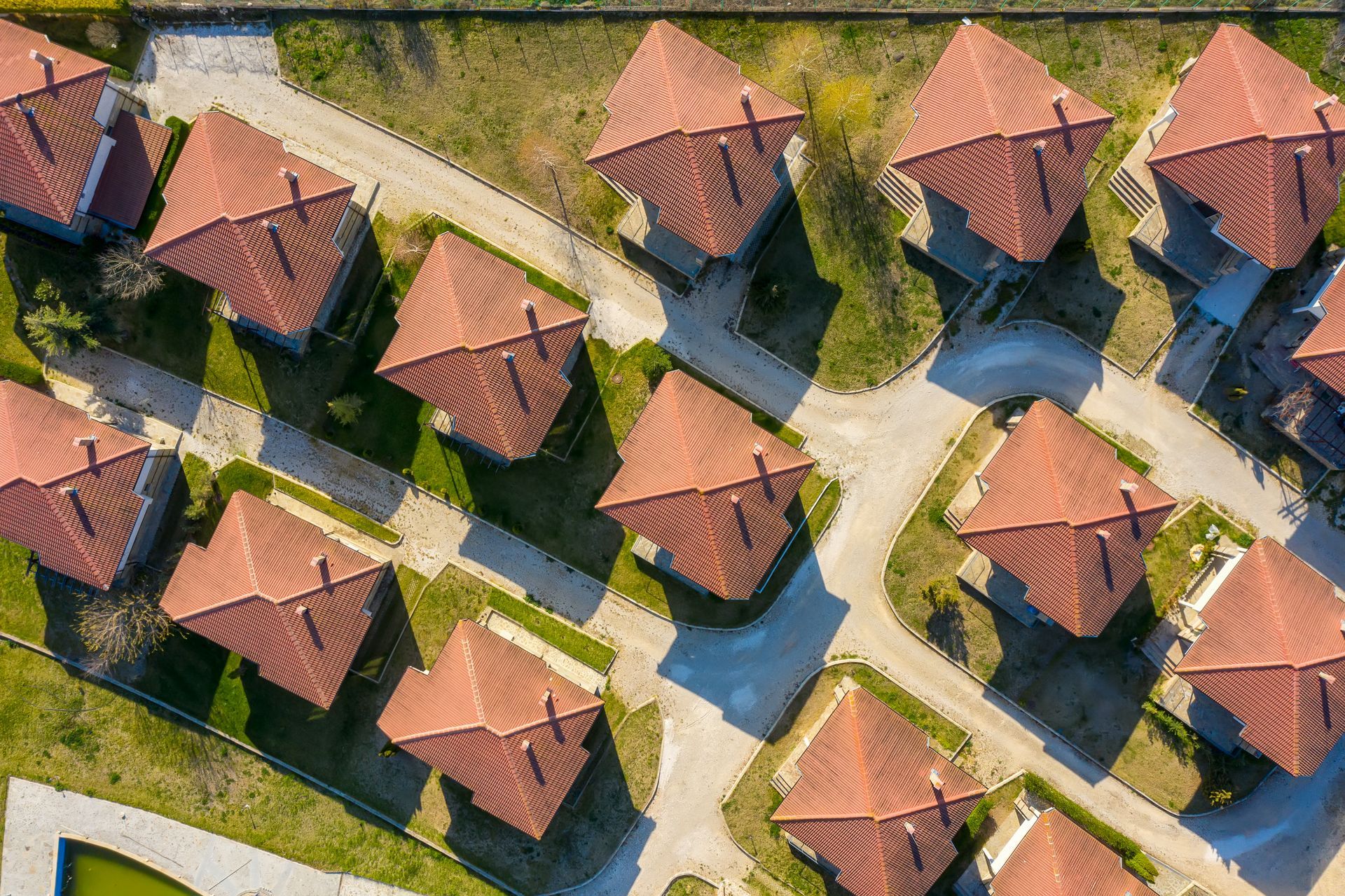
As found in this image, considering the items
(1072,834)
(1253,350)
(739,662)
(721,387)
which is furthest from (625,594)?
(1253,350)

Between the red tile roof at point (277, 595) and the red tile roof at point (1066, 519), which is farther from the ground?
the red tile roof at point (1066, 519)

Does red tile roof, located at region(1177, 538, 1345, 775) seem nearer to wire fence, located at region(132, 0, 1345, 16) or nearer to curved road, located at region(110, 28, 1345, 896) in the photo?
curved road, located at region(110, 28, 1345, 896)

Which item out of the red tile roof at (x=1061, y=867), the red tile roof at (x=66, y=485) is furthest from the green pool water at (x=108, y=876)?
the red tile roof at (x=1061, y=867)

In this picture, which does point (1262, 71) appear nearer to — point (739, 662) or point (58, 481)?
point (739, 662)

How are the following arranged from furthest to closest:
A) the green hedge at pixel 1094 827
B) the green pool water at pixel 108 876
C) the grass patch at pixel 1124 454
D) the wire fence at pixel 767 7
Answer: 1. the green pool water at pixel 108 876
2. the green hedge at pixel 1094 827
3. the grass patch at pixel 1124 454
4. the wire fence at pixel 767 7

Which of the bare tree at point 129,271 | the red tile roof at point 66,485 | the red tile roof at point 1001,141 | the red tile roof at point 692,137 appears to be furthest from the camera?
the bare tree at point 129,271

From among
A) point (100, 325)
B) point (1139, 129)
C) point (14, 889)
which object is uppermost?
point (1139, 129)

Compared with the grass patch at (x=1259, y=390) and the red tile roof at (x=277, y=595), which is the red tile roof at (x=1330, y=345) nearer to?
the grass patch at (x=1259, y=390)
